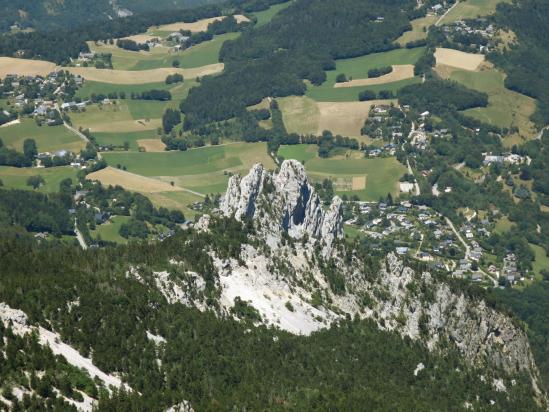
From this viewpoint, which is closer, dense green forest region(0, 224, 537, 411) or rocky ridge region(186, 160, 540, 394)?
dense green forest region(0, 224, 537, 411)

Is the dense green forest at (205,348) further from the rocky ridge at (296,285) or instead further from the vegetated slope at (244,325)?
the rocky ridge at (296,285)

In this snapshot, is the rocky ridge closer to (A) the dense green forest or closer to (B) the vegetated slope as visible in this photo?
(B) the vegetated slope

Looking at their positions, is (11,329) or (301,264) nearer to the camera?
(11,329)

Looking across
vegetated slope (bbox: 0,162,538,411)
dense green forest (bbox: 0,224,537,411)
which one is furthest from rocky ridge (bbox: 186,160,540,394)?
dense green forest (bbox: 0,224,537,411)

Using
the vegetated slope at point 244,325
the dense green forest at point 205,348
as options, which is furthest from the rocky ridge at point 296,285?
the dense green forest at point 205,348

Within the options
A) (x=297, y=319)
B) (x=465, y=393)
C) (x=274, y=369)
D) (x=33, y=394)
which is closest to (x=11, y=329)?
(x=33, y=394)

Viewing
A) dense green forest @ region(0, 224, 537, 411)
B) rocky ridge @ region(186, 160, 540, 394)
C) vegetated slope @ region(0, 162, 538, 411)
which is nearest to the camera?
dense green forest @ region(0, 224, 537, 411)

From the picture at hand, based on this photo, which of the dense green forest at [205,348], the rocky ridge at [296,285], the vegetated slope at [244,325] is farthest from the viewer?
the rocky ridge at [296,285]

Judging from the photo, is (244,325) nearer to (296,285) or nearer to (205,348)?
(205,348)

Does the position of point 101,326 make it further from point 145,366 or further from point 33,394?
point 33,394
